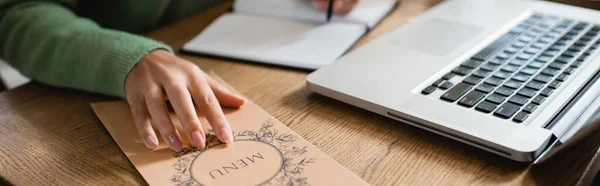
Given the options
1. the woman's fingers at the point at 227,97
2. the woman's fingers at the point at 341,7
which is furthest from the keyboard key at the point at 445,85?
the woman's fingers at the point at 341,7

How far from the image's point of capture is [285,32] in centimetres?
78

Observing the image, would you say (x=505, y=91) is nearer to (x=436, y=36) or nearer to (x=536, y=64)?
(x=536, y=64)

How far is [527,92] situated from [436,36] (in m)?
0.20

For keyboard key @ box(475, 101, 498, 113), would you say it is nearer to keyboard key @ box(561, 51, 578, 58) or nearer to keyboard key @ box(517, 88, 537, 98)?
keyboard key @ box(517, 88, 537, 98)

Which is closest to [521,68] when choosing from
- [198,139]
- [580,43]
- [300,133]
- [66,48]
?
[580,43]

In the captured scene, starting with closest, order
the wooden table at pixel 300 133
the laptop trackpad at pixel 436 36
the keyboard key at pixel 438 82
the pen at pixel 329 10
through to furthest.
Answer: the wooden table at pixel 300 133 → the keyboard key at pixel 438 82 → the laptop trackpad at pixel 436 36 → the pen at pixel 329 10

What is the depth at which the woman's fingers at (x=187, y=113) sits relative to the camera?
0.50 m

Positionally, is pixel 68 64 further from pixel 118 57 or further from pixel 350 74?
pixel 350 74

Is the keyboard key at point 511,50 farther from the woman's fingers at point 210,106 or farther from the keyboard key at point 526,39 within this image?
the woman's fingers at point 210,106

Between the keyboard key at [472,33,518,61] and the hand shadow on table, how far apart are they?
6.0 inches

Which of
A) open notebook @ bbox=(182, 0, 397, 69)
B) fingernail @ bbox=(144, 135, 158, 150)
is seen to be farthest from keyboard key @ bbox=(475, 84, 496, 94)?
fingernail @ bbox=(144, 135, 158, 150)

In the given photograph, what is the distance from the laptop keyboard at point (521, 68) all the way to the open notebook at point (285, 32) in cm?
19

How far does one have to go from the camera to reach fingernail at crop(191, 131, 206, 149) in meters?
0.49

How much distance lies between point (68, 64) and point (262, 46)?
26cm
